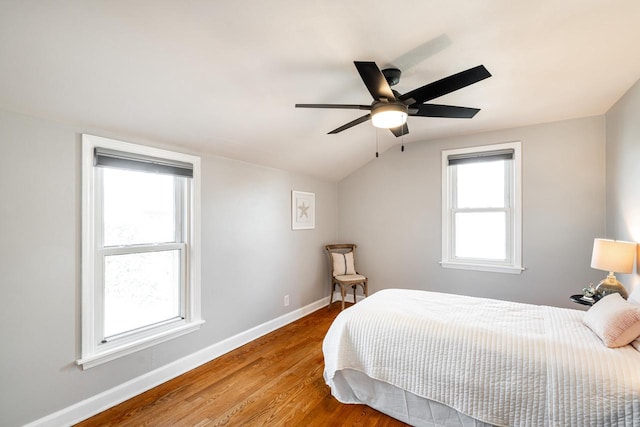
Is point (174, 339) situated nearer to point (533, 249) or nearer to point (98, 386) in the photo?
point (98, 386)

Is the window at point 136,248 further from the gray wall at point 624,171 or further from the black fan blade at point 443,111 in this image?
the gray wall at point 624,171

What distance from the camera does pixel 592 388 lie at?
1.36 m

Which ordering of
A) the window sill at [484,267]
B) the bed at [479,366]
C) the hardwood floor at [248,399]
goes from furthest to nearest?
the window sill at [484,267], the hardwood floor at [248,399], the bed at [479,366]

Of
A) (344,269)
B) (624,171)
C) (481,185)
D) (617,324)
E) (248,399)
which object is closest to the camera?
(617,324)

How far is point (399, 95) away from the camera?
73.7 inches

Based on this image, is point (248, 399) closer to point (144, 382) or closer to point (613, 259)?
point (144, 382)

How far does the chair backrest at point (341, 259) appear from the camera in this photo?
414cm

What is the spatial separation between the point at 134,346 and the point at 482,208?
3.85 meters

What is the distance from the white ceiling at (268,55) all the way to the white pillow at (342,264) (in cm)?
221

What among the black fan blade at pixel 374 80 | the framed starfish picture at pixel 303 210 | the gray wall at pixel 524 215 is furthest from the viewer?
the framed starfish picture at pixel 303 210

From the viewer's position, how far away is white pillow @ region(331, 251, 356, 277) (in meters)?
4.13

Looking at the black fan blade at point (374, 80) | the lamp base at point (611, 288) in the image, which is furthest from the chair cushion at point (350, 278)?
the black fan blade at point (374, 80)

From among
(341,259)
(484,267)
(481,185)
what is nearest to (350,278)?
(341,259)

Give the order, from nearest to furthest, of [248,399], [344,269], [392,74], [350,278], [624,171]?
[392,74]
[248,399]
[624,171]
[350,278]
[344,269]
